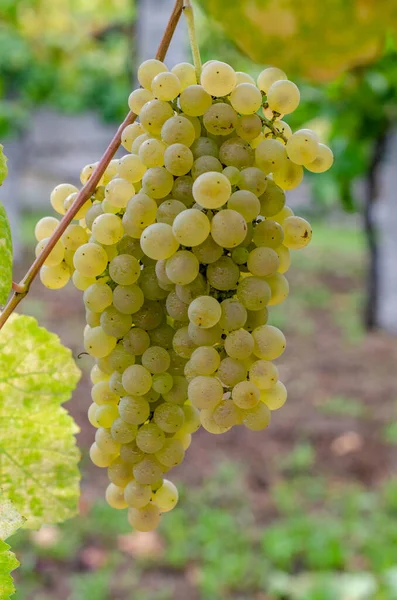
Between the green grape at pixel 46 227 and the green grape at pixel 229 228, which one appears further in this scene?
the green grape at pixel 46 227

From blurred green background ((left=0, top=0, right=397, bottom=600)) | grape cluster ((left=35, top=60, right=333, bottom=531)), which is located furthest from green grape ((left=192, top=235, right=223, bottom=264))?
blurred green background ((left=0, top=0, right=397, bottom=600))

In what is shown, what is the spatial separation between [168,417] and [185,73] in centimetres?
20

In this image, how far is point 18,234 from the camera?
5191 mm

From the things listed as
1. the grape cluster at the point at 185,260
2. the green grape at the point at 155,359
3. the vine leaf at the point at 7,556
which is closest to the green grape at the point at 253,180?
the grape cluster at the point at 185,260

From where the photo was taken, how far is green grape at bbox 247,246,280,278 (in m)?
0.38

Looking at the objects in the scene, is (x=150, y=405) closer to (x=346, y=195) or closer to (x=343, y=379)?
(x=346, y=195)

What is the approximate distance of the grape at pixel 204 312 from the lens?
359mm

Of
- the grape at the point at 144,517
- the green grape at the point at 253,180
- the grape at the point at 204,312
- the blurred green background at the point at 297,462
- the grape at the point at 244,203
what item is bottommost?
the grape at the point at 144,517

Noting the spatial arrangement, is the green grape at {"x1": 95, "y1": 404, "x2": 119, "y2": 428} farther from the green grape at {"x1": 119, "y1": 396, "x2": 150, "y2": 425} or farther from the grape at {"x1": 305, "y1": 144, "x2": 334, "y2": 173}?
the grape at {"x1": 305, "y1": 144, "x2": 334, "y2": 173}

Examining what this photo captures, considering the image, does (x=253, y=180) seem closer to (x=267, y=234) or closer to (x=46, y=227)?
(x=267, y=234)

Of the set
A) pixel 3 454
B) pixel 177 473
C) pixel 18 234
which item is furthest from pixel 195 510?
pixel 18 234

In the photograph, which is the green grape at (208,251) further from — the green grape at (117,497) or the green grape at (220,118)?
the green grape at (117,497)

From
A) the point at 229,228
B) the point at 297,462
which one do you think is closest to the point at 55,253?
the point at 229,228

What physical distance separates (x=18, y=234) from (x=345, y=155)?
3448mm
